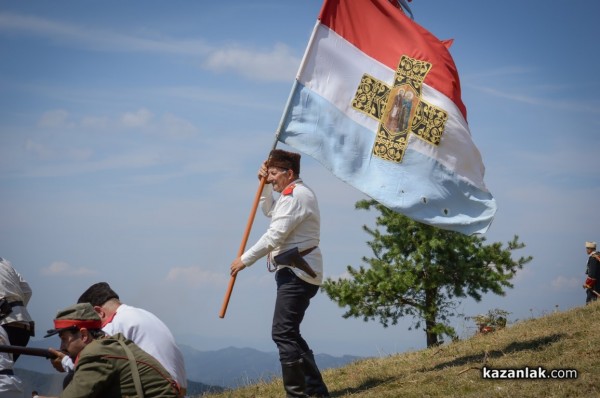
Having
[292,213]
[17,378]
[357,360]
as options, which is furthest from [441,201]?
[17,378]

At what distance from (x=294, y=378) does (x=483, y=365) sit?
2.33 metres

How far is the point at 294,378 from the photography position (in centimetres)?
868

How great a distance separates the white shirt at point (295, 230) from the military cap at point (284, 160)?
0.56ft

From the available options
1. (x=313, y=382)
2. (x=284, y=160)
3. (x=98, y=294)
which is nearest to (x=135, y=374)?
(x=98, y=294)

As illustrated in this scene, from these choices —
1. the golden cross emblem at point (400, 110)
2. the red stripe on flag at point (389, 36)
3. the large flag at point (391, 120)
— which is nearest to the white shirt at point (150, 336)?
the large flag at point (391, 120)

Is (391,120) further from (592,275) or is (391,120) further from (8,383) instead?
(592,275)

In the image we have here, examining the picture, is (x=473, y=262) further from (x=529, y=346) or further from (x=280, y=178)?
(x=280, y=178)

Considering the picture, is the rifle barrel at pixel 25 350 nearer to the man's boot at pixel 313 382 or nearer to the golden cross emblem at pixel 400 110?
the man's boot at pixel 313 382

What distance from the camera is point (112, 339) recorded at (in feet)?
18.8

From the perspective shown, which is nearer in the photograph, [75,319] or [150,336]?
[75,319]

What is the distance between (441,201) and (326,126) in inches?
64.4

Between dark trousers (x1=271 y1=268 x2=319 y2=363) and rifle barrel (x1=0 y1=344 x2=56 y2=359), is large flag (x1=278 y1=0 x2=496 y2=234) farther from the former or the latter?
rifle barrel (x1=0 y1=344 x2=56 y2=359)

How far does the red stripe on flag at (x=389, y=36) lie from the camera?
10.2m

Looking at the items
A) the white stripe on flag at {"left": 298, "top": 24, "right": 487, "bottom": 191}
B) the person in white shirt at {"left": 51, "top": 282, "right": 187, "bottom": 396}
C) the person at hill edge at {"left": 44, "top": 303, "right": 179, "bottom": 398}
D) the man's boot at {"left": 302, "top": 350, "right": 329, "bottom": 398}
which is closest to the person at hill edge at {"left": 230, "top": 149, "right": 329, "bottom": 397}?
the man's boot at {"left": 302, "top": 350, "right": 329, "bottom": 398}
